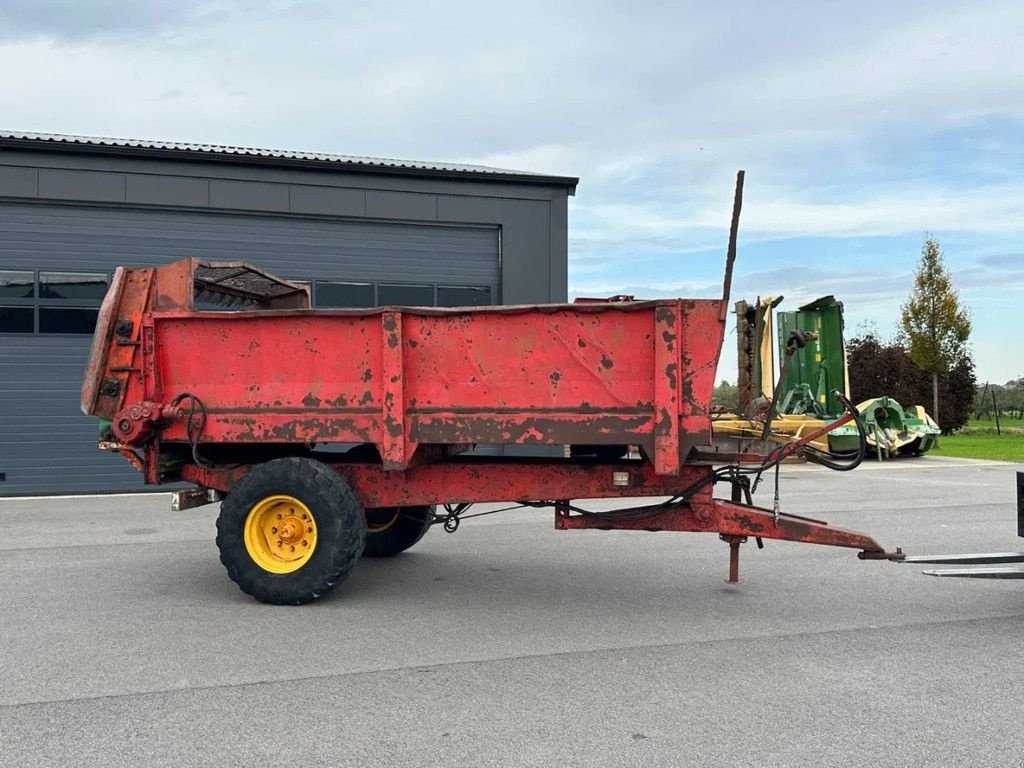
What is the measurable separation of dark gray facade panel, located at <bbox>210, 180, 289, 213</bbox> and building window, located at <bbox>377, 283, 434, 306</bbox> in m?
2.10

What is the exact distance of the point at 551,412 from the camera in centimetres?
607

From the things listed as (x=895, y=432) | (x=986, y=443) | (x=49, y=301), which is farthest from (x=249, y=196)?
(x=986, y=443)

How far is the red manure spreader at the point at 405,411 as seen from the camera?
595 centimetres

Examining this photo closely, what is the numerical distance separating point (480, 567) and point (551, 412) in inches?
92.3

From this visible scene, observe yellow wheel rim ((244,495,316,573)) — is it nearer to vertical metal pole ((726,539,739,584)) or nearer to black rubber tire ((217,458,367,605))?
black rubber tire ((217,458,367,605))

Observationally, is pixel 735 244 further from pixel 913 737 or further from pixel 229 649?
pixel 229 649

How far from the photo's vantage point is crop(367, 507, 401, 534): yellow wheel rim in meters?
7.85

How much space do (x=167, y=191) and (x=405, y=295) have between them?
415 centimetres

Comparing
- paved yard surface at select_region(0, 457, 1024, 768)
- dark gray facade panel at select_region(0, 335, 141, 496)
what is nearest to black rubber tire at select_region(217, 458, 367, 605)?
paved yard surface at select_region(0, 457, 1024, 768)

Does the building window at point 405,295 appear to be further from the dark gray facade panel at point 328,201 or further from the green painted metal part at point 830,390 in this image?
the green painted metal part at point 830,390

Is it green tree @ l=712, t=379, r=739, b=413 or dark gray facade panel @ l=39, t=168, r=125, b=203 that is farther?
dark gray facade panel @ l=39, t=168, r=125, b=203

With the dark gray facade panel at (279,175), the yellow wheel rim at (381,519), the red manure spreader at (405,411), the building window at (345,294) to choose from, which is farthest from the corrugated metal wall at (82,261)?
the red manure spreader at (405,411)

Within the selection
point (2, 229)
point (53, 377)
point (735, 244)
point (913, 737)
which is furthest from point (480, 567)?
point (2, 229)

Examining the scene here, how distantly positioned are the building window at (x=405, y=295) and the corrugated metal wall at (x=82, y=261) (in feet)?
0.73
